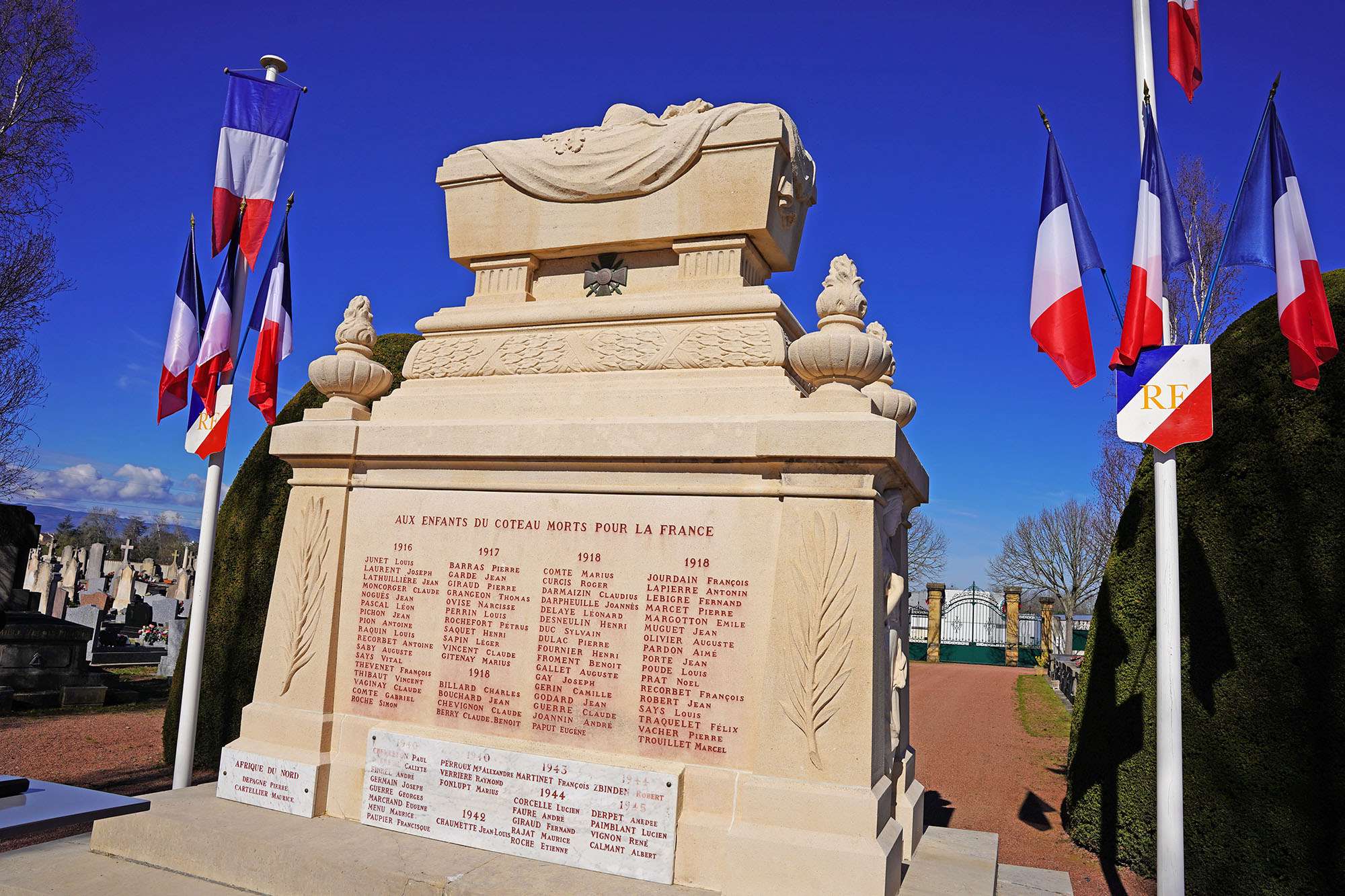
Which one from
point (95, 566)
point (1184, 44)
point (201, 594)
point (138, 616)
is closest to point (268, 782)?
point (201, 594)

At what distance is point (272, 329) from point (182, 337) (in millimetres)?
788

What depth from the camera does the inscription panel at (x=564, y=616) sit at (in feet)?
17.4

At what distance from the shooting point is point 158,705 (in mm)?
14445

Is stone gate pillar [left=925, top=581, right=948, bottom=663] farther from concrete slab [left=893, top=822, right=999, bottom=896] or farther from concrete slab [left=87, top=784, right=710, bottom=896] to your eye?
concrete slab [left=87, top=784, right=710, bottom=896]

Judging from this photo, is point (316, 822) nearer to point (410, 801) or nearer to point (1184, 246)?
point (410, 801)

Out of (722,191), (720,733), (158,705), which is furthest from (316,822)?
(158,705)

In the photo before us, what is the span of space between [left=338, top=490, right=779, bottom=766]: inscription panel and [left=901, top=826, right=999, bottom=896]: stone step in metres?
1.40

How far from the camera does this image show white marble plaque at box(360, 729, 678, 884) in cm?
508

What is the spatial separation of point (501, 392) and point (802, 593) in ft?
9.32

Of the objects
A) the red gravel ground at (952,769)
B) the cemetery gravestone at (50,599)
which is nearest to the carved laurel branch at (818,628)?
the red gravel ground at (952,769)

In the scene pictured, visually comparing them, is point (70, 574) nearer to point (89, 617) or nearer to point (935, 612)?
point (89, 617)

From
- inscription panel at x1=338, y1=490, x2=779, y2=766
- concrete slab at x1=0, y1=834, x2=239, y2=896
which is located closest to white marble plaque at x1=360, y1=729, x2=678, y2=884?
inscription panel at x1=338, y1=490, x2=779, y2=766

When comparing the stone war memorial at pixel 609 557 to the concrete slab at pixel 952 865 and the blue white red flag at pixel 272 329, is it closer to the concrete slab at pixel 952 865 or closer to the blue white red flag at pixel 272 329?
the concrete slab at pixel 952 865

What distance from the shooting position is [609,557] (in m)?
5.69
